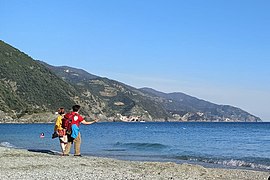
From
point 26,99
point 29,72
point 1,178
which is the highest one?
point 29,72

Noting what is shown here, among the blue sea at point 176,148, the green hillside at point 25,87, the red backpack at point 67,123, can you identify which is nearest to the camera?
the red backpack at point 67,123

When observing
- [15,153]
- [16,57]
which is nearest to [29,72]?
[16,57]

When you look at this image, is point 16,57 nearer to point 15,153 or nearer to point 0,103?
point 0,103

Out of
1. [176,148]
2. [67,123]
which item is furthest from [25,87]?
[67,123]

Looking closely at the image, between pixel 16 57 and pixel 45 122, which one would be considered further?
pixel 16 57

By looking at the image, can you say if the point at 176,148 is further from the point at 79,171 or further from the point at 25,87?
the point at 25,87

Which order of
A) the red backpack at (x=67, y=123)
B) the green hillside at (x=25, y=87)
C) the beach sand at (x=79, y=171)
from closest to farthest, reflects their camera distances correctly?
the beach sand at (x=79, y=171) → the red backpack at (x=67, y=123) → the green hillside at (x=25, y=87)

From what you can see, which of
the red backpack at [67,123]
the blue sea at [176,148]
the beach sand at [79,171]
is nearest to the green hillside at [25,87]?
the blue sea at [176,148]

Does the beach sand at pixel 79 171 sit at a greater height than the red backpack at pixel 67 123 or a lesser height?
lesser

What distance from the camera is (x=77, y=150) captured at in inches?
893

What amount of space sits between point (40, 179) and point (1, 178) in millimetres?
1128

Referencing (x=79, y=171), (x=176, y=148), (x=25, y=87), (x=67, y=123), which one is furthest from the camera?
(x=25, y=87)

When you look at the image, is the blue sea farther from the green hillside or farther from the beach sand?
the green hillside

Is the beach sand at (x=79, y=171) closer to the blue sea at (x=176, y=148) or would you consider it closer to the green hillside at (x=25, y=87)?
the blue sea at (x=176, y=148)
